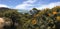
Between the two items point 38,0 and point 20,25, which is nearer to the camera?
point 20,25

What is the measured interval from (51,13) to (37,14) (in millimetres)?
621

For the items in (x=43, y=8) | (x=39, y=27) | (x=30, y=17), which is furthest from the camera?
(x=43, y=8)

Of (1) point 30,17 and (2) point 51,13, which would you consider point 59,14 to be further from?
(1) point 30,17

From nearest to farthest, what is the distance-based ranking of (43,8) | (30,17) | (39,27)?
(39,27), (30,17), (43,8)

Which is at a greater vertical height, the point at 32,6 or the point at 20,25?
the point at 32,6

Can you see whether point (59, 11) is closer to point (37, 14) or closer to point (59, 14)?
point (59, 14)

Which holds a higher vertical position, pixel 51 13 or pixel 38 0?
pixel 38 0

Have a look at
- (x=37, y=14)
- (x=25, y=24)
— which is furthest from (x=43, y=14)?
(x=25, y=24)

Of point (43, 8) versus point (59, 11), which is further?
point (43, 8)

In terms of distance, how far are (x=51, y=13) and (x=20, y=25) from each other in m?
1.45

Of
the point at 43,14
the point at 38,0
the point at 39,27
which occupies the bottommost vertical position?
the point at 39,27

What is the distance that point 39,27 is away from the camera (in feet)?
23.6

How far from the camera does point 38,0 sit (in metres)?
8.55

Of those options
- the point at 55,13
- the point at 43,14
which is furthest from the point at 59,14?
the point at 43,14
